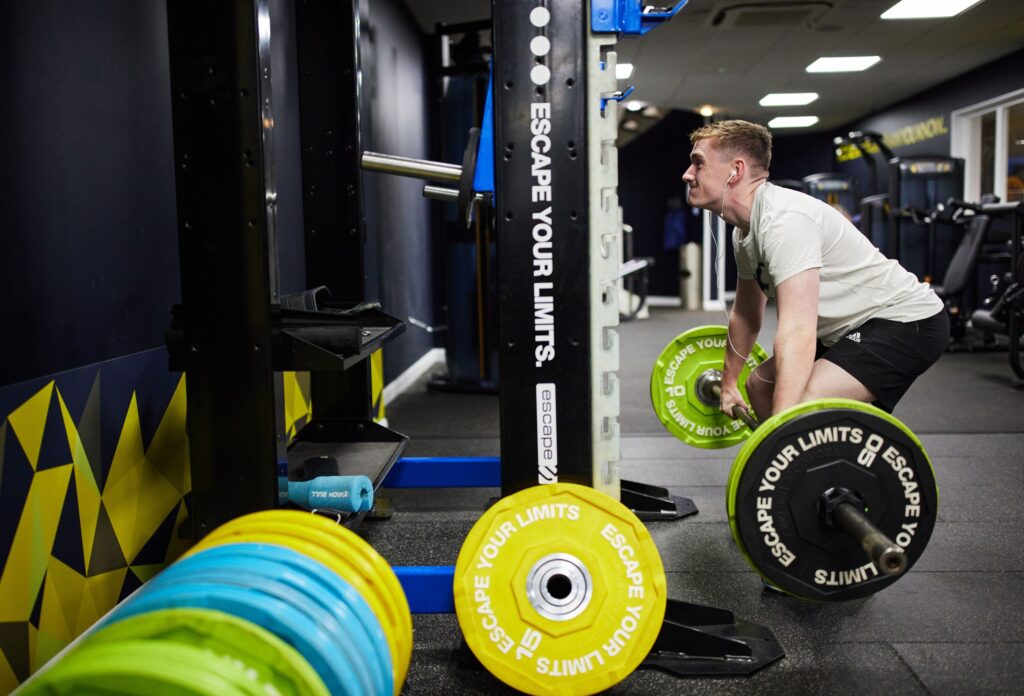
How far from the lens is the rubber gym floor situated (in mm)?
1714

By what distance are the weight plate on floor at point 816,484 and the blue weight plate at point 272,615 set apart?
2.41 ft

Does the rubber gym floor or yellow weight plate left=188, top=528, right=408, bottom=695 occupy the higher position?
yellow weight plate left=188, top=528, right=408, bottom=695

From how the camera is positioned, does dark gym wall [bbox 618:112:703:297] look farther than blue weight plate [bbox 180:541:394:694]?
Yes

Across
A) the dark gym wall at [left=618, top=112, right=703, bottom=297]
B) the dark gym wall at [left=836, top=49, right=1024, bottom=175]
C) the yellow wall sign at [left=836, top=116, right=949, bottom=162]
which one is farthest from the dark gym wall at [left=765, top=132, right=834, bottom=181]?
the yellow wall sign at [left=836, top=116, right=949, bottom=162]

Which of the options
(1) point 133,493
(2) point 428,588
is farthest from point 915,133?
(1) point 133,493

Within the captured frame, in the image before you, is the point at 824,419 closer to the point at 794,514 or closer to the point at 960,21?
the point at 794,514

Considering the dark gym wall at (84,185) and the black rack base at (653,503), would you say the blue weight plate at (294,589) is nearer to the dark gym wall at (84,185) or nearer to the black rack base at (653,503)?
the dark gym wall at (84,185)

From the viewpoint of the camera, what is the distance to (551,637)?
148cm

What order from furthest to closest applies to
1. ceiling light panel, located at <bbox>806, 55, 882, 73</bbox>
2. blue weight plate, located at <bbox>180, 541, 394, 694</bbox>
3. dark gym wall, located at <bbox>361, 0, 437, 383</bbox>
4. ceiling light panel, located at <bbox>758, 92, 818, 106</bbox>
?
ceiling light panel, located at <bbox>758, 92, 818, 106</bbox> < ceiling light panel, located at <bbox>806, 55, 882, 73</bbox> < dark gym wall, located at <bbox>361, 0, 437, 383</bbox> < blue weight plate, located at <bbox>180, 541, 394, 694</bbox>

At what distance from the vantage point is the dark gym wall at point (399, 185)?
4.69 m

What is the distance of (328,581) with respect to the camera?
A: 1211mm

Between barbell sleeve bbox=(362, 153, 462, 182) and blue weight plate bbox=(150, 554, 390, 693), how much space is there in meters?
1.01

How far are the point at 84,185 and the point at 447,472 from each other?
1.23m

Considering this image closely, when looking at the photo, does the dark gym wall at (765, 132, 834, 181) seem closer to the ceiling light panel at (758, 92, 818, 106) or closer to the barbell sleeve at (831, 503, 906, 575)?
the ceiling light panel at (758, 92, 818, 106)
